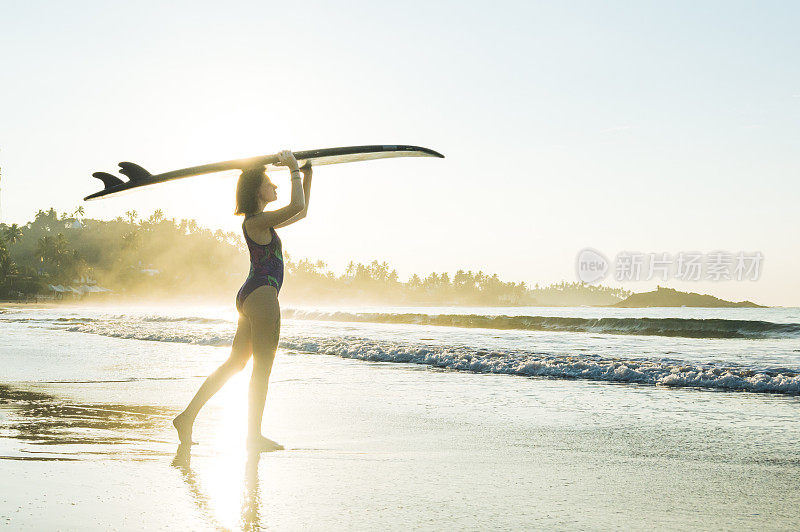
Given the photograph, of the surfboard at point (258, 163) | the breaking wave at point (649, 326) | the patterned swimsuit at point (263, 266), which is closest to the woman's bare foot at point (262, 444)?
the patterned swimsuit at point (263, 266)

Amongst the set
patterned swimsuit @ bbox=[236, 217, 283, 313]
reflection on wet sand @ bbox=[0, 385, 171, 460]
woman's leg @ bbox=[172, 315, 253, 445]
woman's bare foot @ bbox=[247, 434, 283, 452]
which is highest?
patterned swimsuit @ bbox=[236, 217, 283, 313]

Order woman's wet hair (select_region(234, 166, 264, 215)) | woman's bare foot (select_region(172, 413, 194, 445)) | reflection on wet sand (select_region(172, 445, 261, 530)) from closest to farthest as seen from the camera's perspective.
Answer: reflection on wet sand (select_region(172, 445, 261, 530)) < woman's bare foot (select_region(172, 413, 194, 445)) < woman's wet hair (select_region(234, 166, 264, 215))

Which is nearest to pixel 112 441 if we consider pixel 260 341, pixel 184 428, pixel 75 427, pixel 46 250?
pixel 184 428

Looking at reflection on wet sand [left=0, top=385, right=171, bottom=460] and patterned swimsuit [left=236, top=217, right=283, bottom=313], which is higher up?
patterned swimsuit [left=236, top=217, right=283, bottom=313]

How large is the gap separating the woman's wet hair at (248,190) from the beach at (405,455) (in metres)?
1.63

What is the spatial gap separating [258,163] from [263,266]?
0.74m

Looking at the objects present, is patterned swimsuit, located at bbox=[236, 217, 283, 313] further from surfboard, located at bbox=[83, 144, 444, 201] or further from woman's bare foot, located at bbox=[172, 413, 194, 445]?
woman's bare foot, located at bbox=[172, 413, 194, 445]

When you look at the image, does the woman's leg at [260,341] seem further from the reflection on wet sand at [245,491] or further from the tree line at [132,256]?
the tree line at [132,256]

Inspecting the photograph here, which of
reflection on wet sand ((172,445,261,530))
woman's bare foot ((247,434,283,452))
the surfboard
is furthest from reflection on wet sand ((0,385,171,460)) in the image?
the surfboard

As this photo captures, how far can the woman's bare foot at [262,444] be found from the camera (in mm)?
4492

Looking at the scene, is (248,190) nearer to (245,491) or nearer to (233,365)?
(233,365)

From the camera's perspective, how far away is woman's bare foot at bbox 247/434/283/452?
4.49 metres

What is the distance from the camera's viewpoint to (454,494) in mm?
3404

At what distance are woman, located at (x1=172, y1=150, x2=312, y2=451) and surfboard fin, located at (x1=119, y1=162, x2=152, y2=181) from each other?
120cm
